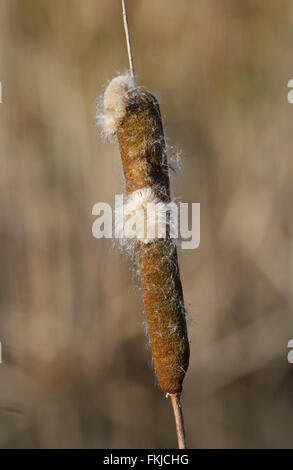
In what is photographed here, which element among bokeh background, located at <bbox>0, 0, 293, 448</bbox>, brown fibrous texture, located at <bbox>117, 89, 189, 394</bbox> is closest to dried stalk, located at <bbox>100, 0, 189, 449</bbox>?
brown fibrous texture, located at <bbox>117, 89, 189, 394</bbox>

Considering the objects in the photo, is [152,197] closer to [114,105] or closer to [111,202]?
[114,105]

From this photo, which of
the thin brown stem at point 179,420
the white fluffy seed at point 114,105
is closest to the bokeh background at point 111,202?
the white fluffy seed at point 114,105

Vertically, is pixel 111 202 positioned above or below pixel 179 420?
above

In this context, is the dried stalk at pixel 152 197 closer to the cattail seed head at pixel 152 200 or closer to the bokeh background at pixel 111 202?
the cattail seed head at pixel 152 200

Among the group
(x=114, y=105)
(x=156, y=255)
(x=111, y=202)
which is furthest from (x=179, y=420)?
(x=111, y=202)
